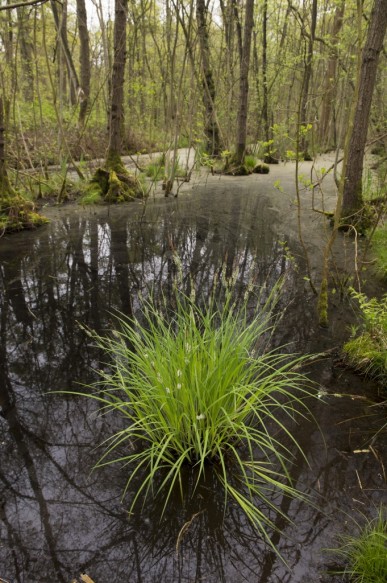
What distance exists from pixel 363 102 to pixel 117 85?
15.0ft

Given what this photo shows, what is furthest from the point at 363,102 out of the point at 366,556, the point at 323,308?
the point at 366,556

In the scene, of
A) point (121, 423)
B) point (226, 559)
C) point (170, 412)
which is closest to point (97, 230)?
point (121, 423)

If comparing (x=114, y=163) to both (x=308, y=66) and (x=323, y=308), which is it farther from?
(x=323, y=308)

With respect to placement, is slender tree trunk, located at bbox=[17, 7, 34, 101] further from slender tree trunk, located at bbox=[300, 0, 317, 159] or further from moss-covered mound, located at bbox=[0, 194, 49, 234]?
slender tree trunk, located at bbox=[300, 0, 317, 159]

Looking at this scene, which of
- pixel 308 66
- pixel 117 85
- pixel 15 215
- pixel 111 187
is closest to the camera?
pixel 308 66

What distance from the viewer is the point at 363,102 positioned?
5512mm

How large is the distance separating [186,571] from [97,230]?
5706 millimetres

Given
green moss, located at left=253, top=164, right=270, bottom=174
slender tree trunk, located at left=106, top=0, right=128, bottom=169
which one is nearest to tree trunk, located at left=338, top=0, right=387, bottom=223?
slender tree trunk, located at left=106, top=0, right=128, bottom=169

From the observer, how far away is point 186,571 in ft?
5.58

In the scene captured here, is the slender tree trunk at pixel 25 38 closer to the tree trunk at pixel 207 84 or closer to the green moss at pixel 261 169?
the tree trunk at pixel 207 84

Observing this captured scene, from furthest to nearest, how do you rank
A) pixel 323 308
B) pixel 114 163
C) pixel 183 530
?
pixel 114 163 → pixel 323 308 → pixel 183 530

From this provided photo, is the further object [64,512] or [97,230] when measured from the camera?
[97,230]

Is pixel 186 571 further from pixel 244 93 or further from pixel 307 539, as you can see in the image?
pixel 244 93

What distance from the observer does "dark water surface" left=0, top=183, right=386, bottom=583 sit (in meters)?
1.72
